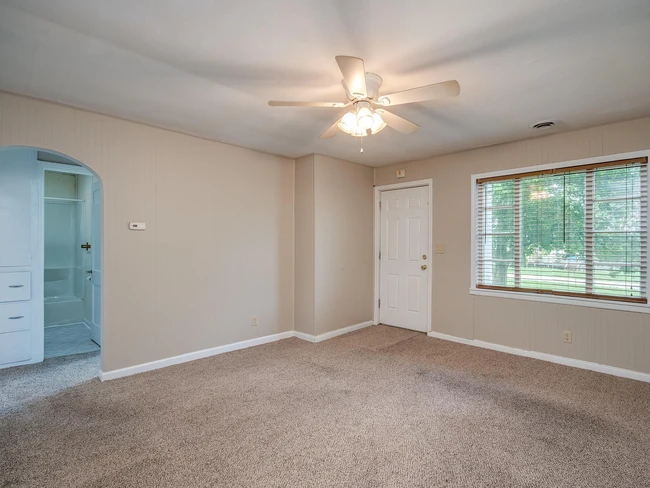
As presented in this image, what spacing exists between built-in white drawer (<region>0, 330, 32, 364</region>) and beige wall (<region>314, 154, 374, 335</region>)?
309 cm

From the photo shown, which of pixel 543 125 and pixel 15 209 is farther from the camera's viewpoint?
pixel 15 209

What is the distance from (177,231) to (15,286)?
173cm

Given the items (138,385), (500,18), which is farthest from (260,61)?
(138,385)

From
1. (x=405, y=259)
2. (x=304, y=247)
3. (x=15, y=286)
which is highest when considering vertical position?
(x=304, y=247)

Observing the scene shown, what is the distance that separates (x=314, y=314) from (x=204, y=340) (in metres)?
1.35

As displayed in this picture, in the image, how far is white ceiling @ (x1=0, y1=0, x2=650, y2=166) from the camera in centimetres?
176

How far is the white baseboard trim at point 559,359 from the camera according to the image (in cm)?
325

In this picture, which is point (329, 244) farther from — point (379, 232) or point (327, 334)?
point (327, 334)

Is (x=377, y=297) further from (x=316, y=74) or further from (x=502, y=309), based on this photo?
(x=316, y=74)

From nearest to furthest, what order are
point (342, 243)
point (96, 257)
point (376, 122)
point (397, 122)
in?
point (376, 122), point (397, 122), point (96, 257), point (342, 243)

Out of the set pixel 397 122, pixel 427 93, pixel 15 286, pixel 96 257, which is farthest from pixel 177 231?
pixel 427 93

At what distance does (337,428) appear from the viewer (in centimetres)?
239

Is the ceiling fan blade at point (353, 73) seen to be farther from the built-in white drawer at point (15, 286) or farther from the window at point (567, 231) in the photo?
the built-in white drawer at point (15, 286)

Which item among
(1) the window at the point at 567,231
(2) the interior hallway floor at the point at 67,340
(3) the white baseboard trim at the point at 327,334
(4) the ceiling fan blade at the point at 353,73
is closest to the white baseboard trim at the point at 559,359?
(1) the window at the point at 567,231
